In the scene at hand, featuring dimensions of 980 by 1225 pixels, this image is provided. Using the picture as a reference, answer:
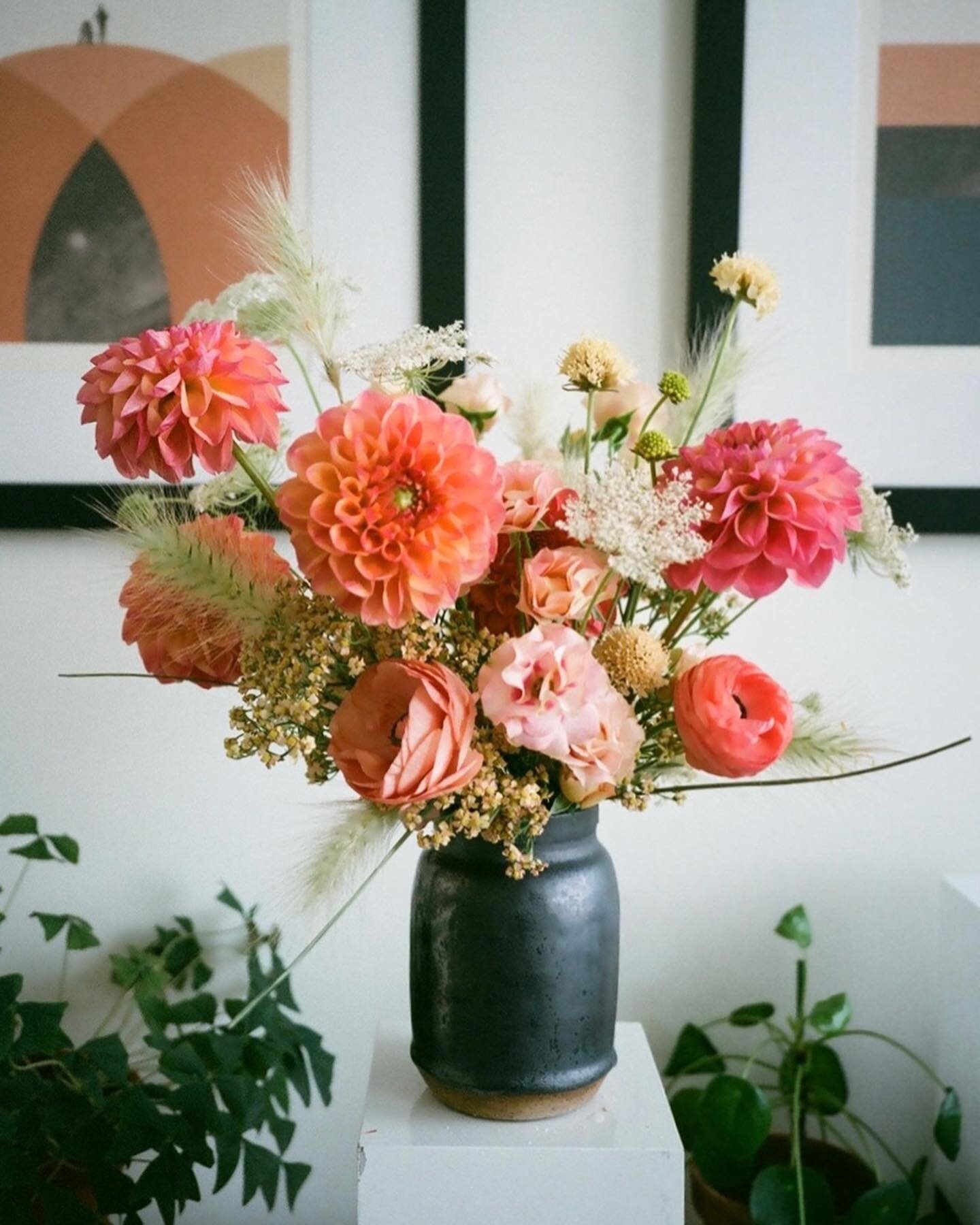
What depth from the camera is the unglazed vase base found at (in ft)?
2.43

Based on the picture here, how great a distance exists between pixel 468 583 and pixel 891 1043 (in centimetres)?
77

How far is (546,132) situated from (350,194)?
0.21 metres

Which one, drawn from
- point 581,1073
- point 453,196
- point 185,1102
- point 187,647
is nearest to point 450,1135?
point 581,1073

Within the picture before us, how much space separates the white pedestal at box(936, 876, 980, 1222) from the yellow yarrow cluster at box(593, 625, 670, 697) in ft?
1.78

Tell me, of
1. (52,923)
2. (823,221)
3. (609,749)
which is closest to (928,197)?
(823,221)

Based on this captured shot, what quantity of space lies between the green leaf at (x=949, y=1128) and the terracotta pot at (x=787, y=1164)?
0.08 m

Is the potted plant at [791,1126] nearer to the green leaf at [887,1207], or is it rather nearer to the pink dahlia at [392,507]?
the green leaf at [887,1207]

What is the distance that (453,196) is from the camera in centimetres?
107

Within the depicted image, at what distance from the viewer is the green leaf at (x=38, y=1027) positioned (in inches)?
34.5

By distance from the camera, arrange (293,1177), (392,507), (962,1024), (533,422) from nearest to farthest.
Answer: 1. (392,507)
2. (533,422)
3. (293,1177)
4. (962,1024)

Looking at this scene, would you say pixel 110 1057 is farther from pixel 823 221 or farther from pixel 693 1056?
pixel 823 221

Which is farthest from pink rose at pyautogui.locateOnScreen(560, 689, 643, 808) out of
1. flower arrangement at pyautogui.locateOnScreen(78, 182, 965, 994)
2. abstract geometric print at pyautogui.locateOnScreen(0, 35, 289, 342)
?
abstract geometric print at pyautogui.locateOnScreen(0, 35, 289, 342)

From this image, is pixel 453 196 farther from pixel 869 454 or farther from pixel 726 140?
pixel 869 454

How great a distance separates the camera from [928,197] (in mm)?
1084
